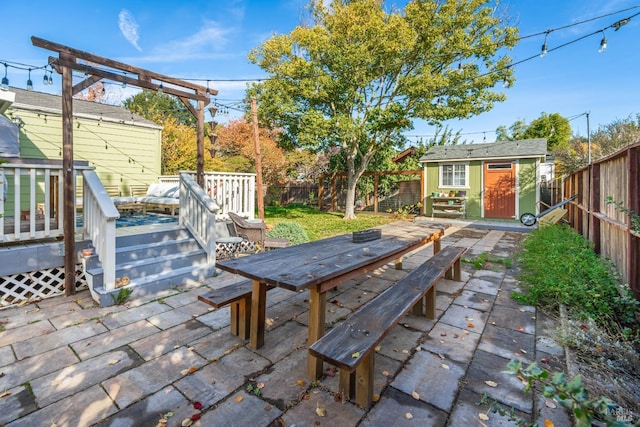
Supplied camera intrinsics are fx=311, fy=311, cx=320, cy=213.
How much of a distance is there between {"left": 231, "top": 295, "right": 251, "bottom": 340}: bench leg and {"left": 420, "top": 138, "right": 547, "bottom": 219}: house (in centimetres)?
1025

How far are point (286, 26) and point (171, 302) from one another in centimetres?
1068

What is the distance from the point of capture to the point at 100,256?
3.44 m

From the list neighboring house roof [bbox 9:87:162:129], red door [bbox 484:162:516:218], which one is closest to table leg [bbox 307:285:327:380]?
neighboring house roof [bbox 9:87:162:129]

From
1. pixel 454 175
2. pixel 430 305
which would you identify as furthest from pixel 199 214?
pixel 454 175

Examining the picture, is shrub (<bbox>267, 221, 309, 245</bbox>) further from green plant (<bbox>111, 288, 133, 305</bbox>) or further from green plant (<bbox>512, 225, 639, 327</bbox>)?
green plant (<bbox>512, 225, 639, 327</bbox>)

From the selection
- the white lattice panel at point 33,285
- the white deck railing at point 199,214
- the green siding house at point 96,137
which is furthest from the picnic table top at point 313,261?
the green siding house at point 96,137

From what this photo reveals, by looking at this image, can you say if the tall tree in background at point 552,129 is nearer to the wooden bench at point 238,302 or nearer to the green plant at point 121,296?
the wooden bench at point 238,302

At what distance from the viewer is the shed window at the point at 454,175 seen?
1152 cm

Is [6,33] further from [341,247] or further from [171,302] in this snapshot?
[341,247]

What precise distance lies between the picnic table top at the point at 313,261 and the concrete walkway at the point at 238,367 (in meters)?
0.63

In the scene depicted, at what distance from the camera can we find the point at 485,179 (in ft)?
36.6

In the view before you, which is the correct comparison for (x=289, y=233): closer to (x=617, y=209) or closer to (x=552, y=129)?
(x=617, y=209)

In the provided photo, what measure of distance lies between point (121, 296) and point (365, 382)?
2.80 m

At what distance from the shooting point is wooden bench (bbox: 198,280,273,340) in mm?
2373
